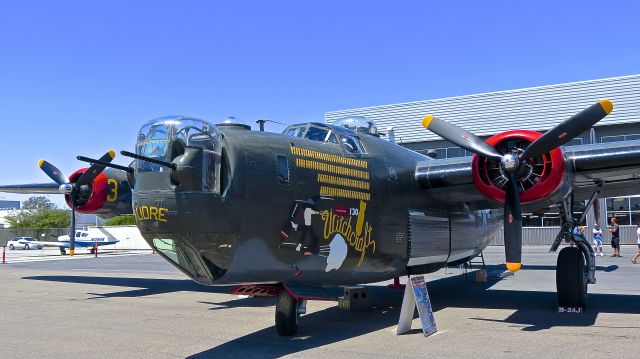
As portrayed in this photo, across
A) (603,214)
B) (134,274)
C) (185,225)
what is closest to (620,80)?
(603,214)

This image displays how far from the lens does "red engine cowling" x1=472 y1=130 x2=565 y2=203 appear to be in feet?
36.0

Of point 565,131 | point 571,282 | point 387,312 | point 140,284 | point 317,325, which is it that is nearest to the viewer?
point 565,131

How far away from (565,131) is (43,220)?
8775cm

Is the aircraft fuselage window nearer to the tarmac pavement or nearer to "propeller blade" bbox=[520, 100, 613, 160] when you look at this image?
the tarmac pavement

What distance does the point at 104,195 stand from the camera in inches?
726

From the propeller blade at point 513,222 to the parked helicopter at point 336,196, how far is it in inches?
0.8

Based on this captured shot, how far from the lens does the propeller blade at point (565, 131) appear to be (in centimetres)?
1038

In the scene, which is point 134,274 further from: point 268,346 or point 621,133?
point 621,133

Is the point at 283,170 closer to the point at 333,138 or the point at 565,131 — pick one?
the point at 333,138

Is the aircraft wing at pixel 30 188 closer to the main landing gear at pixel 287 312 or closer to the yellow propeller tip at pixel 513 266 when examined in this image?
the main landing gear at pixel 287 312

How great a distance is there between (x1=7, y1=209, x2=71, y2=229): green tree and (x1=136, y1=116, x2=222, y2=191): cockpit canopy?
8298cm

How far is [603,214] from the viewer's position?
1615 inches

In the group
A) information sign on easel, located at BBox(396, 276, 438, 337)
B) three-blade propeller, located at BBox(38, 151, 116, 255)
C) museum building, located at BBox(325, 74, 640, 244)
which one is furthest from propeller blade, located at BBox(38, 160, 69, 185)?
museum building, located at BBox(325, 74, 640, 244)

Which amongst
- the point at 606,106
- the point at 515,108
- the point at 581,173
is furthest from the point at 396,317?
the point at 515,108
